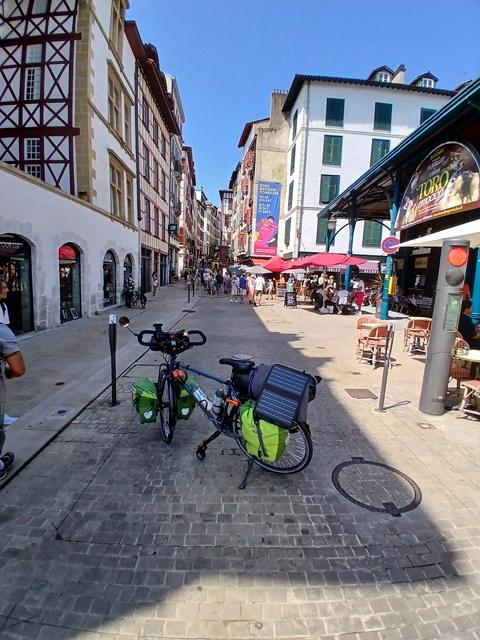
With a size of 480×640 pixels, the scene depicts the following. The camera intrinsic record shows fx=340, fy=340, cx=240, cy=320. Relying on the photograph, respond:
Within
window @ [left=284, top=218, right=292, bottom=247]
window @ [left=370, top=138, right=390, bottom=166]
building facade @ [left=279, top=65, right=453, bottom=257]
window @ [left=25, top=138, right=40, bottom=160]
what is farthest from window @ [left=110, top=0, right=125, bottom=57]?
window @ [left=370, top=138, right=390, bottom=166]

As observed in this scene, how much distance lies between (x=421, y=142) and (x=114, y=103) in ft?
44.1

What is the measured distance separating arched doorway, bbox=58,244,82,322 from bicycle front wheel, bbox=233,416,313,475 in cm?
994

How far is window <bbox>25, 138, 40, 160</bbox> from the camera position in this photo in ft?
Answer: 43.9

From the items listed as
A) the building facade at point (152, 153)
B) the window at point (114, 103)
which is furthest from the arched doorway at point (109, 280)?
the window at point (114, 103)

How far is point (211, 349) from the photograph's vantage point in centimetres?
851

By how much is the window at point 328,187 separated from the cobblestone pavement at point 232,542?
1081 inches

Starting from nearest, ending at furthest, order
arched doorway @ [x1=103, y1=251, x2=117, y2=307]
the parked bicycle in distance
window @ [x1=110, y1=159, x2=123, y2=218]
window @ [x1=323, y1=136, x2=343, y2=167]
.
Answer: the parked bicycle in distance
arched doorway @ [x1=103, y1=251, x2=117, y2=307]
window @ [x1=110, y1=159, x2=123, y2=218]
window @ [x1=323, y1=136, x2=343, y2=167]

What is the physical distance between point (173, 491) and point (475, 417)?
4373mm

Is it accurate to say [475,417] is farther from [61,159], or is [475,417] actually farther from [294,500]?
[61,159]

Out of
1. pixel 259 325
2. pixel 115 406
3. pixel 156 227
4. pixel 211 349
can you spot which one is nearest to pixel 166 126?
pixel 156 227

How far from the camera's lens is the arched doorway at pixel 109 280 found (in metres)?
15.8

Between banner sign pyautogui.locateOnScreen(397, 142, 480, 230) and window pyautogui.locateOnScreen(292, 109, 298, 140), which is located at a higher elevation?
window pyautogui.locateOnScreen(292, 109, 298, 140)

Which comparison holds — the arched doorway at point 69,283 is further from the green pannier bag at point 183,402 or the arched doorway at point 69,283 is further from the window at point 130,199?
the green pannier bag at point 183,402

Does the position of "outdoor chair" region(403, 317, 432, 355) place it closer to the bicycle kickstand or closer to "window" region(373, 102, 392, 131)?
the bicycle kickstand
